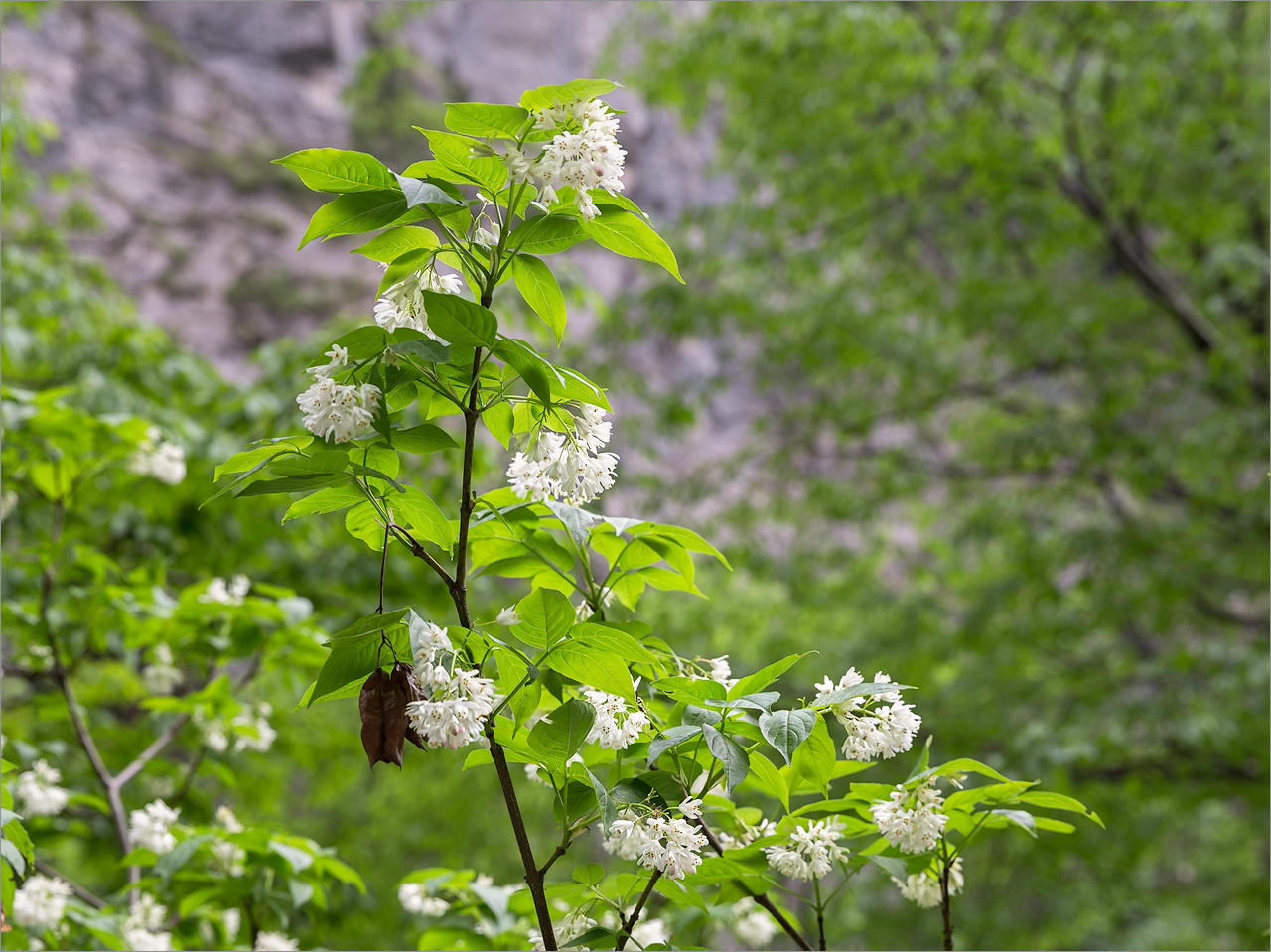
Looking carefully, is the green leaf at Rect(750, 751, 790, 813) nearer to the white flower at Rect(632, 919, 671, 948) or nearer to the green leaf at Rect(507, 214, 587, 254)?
the green leaf at Rect(507, 214, 587, 254)

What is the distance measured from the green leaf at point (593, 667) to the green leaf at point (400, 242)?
331 millimetres

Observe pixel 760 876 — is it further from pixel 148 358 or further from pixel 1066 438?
pixel 1066 438

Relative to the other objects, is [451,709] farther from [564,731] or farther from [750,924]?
[750,924]

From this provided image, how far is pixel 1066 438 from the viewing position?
13.4 ft

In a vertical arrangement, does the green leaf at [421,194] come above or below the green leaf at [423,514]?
above

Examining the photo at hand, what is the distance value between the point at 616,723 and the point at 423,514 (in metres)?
0.23

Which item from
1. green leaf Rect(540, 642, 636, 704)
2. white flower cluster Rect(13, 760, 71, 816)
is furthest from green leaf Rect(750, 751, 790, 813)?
white flower cluster Rect(13, 760, 71, 816)

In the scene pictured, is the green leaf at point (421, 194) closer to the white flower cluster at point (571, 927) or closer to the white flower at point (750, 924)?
the white flower cluster at point (571, 927)

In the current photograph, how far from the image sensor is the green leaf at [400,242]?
72cm

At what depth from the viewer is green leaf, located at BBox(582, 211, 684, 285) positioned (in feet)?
2.24

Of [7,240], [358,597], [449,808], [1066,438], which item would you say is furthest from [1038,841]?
[7,240]

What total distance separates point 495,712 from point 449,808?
19.1ft

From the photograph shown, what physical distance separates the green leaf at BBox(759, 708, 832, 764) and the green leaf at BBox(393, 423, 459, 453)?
0.31 m

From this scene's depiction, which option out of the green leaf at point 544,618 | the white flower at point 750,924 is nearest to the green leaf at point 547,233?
the green leaf at point 544,618
